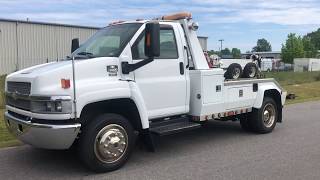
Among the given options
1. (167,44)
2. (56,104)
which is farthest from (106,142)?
(167,44)

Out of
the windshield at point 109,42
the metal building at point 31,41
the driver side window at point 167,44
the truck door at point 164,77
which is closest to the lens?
the windshield at point 109,42

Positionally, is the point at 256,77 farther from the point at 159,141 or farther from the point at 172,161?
the point at 172,161

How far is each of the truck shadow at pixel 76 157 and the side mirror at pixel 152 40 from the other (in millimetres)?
1765

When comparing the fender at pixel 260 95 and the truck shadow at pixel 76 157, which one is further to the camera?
the fender at pixel 260 95

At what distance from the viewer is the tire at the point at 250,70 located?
10.2 m

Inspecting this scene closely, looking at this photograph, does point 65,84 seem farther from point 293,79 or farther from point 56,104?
point 293,79

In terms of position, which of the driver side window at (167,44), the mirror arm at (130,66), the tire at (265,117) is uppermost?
the driver side window at (167,44)

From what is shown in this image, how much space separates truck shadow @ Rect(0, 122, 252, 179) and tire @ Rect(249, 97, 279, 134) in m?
0.30

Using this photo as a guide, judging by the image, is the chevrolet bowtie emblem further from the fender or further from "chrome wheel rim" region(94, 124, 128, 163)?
the fender

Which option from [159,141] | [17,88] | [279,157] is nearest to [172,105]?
[159,141]

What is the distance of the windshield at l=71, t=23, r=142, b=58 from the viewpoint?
7.55m

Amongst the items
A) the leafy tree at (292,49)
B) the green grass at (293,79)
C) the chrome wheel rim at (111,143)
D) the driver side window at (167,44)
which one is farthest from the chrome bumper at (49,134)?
the leafy tree at (292,49)

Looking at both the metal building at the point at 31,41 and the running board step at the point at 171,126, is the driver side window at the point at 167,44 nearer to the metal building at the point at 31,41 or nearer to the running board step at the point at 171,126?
the running board step at the point at 171,126

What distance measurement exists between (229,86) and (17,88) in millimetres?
4116
